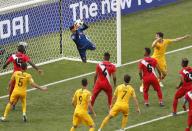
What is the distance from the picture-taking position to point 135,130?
24891mm

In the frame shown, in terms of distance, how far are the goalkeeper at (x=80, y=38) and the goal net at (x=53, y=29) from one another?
5.68 ft

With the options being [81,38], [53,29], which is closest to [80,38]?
[81,38]

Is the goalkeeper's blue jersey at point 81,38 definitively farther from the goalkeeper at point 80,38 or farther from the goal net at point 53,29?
the goal net at point 53,29

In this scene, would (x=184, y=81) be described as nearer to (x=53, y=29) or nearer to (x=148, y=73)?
(x=148, y=73)

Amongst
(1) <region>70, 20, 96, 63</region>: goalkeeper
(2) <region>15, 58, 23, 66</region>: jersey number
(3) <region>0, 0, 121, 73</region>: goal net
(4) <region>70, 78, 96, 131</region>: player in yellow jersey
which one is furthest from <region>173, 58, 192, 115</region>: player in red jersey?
(3) <region>0, 0, 121, 73</region>: goal net

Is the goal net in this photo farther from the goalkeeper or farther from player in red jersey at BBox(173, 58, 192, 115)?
player in red jersey at BBox(173, 58, 192, 115)

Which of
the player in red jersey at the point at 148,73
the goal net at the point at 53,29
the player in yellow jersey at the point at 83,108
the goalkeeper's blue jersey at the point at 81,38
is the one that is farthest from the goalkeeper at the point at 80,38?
the player in yellow jersey at the point at 83,108

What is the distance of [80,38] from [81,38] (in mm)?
39

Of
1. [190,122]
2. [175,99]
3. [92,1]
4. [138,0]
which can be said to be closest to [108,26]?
[92,1]

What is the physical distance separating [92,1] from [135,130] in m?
11.1

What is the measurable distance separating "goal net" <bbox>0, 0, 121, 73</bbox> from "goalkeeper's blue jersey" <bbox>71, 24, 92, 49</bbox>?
1883 mm

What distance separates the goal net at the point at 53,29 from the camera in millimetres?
31891

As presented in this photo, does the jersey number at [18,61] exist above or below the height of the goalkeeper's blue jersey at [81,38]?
below

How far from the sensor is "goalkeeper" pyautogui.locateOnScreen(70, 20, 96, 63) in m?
30.2
